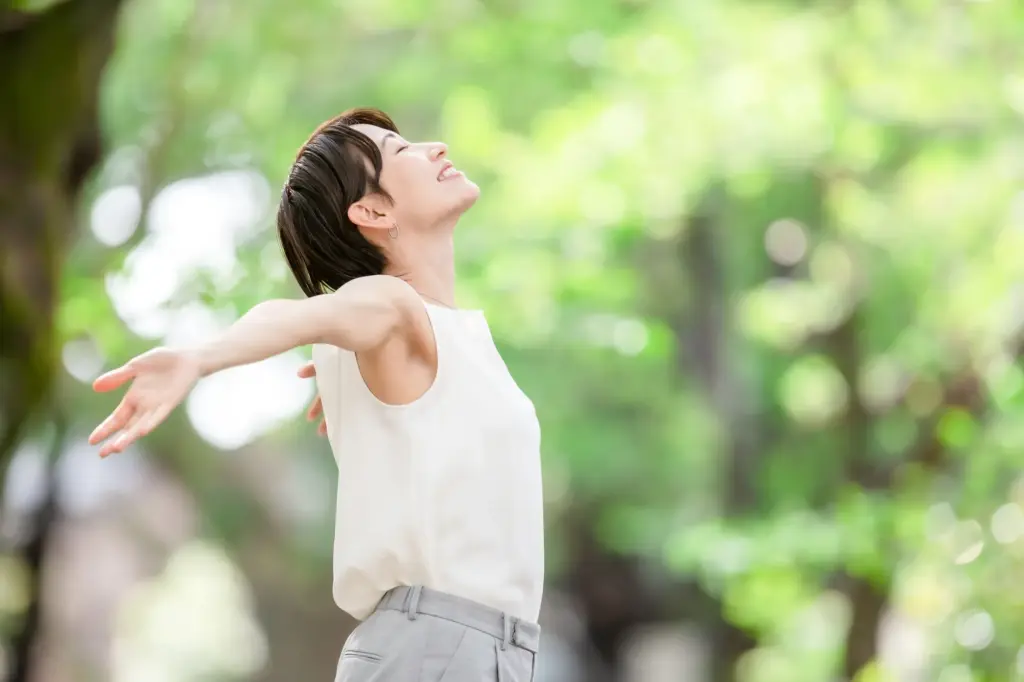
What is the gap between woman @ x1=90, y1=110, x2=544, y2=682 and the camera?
2.12 meters

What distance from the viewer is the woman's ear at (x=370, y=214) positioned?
90.7 inches

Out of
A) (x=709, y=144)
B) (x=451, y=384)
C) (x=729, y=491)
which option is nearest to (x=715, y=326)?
(x=729, y=491)

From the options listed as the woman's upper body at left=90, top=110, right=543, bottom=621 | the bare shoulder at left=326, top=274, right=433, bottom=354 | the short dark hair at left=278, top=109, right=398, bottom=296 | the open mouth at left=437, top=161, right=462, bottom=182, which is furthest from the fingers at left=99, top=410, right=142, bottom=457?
the open mouth at left=437, top=161, right=462, bottom=182

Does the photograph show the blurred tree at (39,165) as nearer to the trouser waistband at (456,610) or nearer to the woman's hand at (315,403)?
the woman's hand at (315,403)

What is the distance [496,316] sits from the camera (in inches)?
285

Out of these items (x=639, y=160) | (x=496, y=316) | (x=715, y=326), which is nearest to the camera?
(x=496, y=316)

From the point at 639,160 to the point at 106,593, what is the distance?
1093 cm

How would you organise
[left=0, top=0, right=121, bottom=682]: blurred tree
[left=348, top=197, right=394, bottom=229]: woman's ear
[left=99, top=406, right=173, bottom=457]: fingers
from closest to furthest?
[left=99, top=406, right=173, bottom=457]: fingers, [left=348, top=197, right=394, bottom=229]: woman's ear, [left=0, top=0, right=121, bottom=682]: blurred tree

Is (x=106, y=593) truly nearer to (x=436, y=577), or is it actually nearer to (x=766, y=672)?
(x=766, y=672)

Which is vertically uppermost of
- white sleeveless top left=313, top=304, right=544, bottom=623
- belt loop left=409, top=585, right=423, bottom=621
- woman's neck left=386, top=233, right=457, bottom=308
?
woman's neck left=386, top=233, right=457, bottom=308

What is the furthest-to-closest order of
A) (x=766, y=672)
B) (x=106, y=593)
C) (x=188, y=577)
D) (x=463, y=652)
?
1. (x=188, y=577)
2. (x=106, y=593)
3. (x=766, y=672)
4. (x=463, y=652)

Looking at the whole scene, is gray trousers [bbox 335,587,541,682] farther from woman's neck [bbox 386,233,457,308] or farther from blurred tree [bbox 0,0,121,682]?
blurred tree [bbox 0,0,121,682]

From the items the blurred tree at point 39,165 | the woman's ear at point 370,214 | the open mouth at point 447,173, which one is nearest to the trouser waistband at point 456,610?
the woman's ear at point 370,214

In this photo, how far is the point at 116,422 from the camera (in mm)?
1768
